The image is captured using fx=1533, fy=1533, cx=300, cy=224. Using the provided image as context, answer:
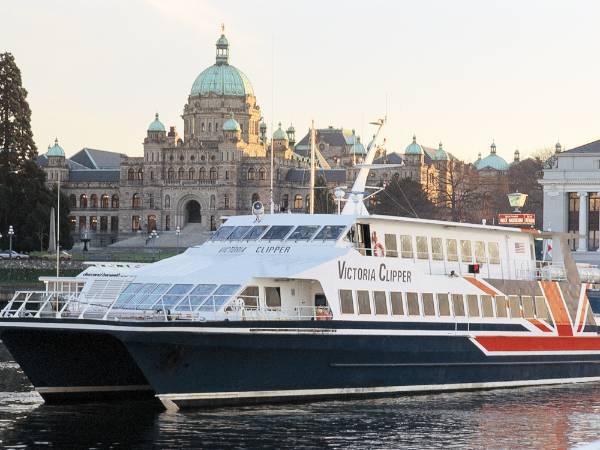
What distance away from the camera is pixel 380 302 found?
128 feet

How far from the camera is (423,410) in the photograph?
37344mm

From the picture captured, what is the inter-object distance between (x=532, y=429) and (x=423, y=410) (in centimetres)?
321

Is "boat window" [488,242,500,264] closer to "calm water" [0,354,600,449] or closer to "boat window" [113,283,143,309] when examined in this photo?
"calm water" [0,354,600,449]

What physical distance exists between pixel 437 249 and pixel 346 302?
474 centimetres

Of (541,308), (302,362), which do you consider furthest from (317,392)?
(541,308)

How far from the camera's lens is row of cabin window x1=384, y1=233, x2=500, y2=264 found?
40.7 m

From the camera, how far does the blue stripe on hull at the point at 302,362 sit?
3519cm

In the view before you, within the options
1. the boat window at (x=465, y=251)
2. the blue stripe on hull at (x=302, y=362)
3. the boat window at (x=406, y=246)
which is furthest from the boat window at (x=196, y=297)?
the boat window at (x=465, y=251)

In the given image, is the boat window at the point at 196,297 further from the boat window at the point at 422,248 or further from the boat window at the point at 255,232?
the boat window at the point at 422,248

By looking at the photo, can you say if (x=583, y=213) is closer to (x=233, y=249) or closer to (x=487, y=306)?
(x=487, y=306)

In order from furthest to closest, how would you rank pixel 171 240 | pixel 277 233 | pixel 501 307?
pixel 171 240, pixel 501 307, pixel 277 233

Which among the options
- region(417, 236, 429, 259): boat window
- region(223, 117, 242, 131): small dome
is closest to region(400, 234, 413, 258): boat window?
region(417, 236, 429, 259): boat window

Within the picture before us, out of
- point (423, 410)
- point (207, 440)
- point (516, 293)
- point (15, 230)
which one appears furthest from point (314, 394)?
point (15, 230)

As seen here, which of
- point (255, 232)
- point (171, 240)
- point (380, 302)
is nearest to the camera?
point (380, 302)
